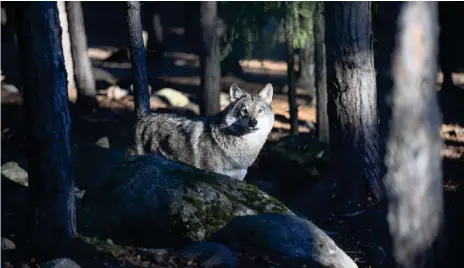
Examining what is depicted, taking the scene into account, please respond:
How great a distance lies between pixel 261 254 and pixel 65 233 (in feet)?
6.65

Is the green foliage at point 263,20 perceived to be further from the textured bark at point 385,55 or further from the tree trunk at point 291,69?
the textured bark at point 385,55

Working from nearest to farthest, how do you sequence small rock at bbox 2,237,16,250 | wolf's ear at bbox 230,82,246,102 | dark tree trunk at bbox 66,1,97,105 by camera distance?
small rock at bbox 2,237,16,250
wolf's ear at bbox 230,82,246,102
dark tree trunk at bbox 66,1,97,105

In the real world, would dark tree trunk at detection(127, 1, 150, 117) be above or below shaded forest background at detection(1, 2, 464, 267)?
above

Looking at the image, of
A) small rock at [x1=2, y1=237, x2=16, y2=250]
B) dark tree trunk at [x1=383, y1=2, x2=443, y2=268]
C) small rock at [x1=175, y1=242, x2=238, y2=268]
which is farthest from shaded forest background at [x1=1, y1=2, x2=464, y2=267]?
dark tree trunk at [x1=383, y1=2, x2=443, y2=268]

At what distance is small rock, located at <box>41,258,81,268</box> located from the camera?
6508mm

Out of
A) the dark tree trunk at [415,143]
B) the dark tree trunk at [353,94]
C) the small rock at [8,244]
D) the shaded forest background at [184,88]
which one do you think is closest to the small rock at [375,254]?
the shaded forest background at [184,88]

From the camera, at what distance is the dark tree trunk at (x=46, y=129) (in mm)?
6555

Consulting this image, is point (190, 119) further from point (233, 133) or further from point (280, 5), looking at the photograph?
point (280, 5)

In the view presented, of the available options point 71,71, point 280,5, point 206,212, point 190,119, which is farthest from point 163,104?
point 206,212

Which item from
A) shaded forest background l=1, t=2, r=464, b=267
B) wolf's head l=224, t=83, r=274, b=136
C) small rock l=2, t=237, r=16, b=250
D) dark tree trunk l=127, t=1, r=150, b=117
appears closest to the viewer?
small rock l=2, t=237, r=16, b=250

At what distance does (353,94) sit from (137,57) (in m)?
3.89

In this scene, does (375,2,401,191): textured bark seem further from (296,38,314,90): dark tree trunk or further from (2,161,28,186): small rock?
(296,38,314,90): dark tree trunk

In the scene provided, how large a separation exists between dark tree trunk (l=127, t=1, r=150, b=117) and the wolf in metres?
1.06

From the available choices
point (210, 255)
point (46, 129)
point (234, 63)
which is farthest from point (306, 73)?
point (46, 129)
